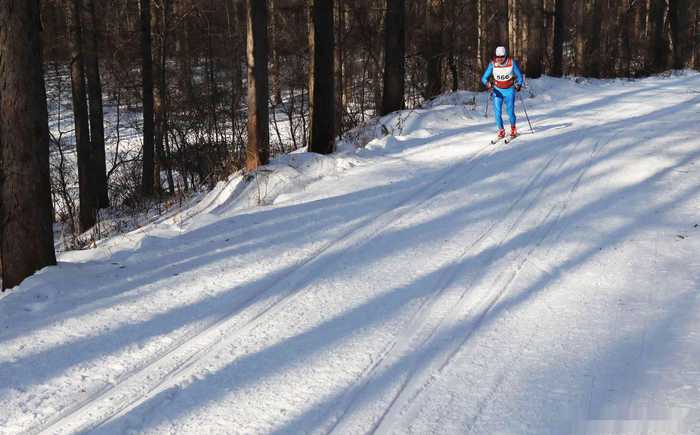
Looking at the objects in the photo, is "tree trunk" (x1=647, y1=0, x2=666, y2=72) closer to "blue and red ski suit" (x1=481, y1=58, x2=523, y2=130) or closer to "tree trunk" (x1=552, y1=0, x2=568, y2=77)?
"tree trunk" (x1=552, y1=0, x2=568, y2=77)

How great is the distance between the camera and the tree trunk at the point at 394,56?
16.5 metres

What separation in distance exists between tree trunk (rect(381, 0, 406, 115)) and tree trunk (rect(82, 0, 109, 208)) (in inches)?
307

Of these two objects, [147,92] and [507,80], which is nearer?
[507,80]

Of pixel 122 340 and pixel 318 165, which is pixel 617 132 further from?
pixel 122 340

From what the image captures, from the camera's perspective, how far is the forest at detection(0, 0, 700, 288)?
6.78 meters

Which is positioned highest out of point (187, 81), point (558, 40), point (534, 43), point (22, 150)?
point (558, 40)

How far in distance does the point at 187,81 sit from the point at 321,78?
41.8 ft

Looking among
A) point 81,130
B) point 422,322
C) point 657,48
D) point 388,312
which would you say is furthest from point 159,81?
point 657,48

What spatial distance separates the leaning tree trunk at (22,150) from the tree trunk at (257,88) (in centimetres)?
470

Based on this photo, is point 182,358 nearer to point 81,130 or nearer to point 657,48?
→ point 81,130

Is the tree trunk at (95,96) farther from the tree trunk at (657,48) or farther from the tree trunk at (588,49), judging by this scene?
the tree trunk at (657,48)

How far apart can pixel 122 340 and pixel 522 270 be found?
3.81 m

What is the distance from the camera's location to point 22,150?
6656mm

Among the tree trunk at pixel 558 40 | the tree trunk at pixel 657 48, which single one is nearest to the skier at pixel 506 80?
the tree trunk at pixel 558 40
